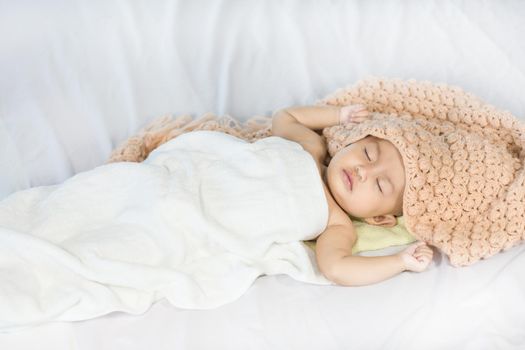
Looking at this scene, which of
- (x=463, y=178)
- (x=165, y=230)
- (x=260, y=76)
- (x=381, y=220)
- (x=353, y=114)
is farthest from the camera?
(x=260, y=76)

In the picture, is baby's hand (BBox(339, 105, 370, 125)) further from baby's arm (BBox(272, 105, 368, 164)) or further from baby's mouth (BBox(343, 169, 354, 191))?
baby's mouth (BBox(343, 169, 354, 191))

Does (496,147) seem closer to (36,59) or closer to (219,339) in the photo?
(219,339)

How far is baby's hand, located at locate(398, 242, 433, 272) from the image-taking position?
1.35m

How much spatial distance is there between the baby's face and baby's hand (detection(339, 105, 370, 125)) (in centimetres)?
12

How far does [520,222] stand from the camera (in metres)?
1.39

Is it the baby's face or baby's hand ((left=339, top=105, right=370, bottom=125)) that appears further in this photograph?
baby's hand ((left=339, top=105, right=370, bottom=125))

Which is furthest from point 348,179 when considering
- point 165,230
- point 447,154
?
point 165,230

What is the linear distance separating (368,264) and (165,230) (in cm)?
40

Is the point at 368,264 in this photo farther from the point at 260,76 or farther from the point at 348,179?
the point at 260,76

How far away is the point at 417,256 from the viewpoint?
1.37 metres

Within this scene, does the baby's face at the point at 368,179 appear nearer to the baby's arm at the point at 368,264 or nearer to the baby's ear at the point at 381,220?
the baby's ear at the point at 381,220

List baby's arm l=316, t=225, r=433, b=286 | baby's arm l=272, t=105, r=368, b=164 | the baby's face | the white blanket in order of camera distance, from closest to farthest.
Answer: the white blanket < baby's arm l=316, t=225, r=433, b=286 < the baby's face < baby's arm l=272, t=105, r=368, b=164

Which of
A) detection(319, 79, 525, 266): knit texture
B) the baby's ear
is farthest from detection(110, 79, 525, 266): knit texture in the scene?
the baby's ear

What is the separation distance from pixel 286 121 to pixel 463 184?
1.52ft
